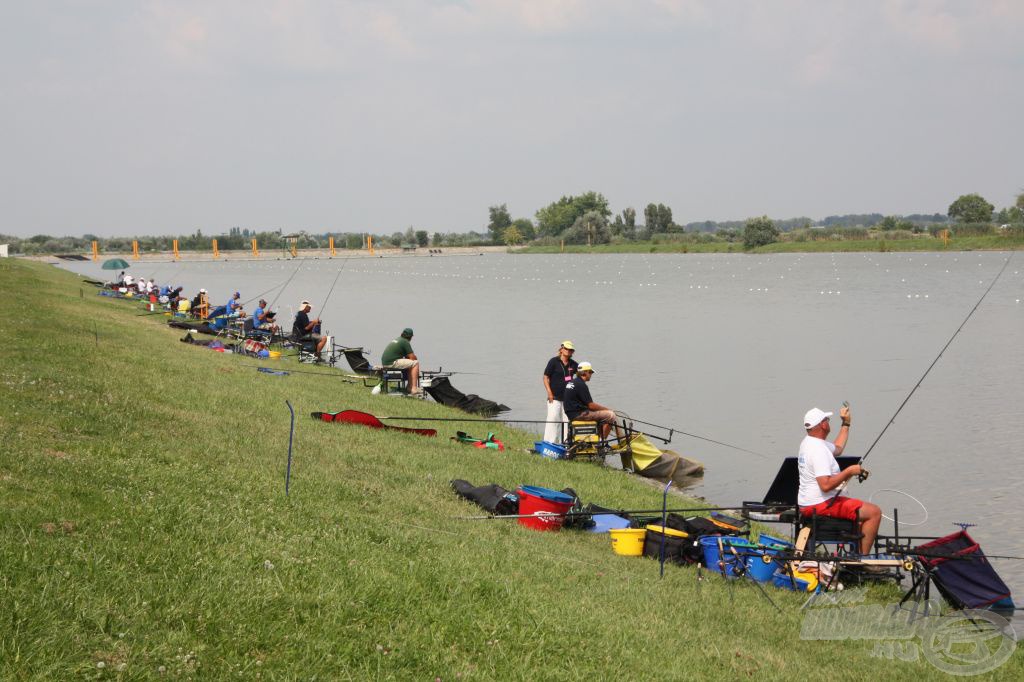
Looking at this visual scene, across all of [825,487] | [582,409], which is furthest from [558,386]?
[825,487]

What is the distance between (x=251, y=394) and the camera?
541 inches

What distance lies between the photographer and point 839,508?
847 centimetres

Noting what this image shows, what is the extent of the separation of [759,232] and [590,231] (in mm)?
49557

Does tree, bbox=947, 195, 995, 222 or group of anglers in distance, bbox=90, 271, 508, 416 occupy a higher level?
tree, bbox=947, 195, 995, 222

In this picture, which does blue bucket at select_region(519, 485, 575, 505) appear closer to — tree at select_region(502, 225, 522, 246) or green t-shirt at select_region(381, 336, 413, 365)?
green t-shirt at select_region(381, 336, 413, 365)

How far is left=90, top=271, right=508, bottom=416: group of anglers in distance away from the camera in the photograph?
18578mm

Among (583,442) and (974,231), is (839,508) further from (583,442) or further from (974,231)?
(974,231)

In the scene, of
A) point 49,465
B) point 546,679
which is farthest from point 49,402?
point 546,679

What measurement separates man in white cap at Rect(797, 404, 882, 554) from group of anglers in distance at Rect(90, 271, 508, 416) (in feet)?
33.5

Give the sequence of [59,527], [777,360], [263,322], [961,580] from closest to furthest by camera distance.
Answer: [59,527] < [961,580] < [263,322] < [777,360]

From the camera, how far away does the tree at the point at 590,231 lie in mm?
165875

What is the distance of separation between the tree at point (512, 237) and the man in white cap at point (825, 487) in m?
181

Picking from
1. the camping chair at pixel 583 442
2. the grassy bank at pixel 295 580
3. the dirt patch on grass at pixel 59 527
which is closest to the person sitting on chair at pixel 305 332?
the camping chair at pixel 583 442

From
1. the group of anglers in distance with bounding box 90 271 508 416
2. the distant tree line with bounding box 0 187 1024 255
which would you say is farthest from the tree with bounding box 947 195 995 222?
the group of anglers in distance with bounding box 90 271 508 416
